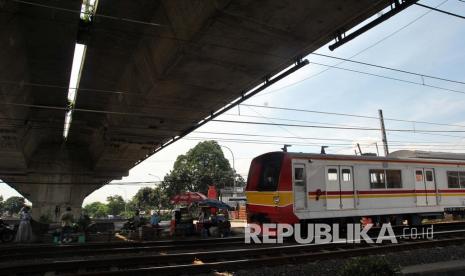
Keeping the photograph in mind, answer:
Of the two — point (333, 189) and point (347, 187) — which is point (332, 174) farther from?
point (347, 187)

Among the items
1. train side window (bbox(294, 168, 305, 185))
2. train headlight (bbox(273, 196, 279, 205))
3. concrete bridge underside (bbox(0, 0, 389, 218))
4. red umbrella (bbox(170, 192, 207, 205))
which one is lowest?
train headlight (bbox(273, 196, 279, 205))

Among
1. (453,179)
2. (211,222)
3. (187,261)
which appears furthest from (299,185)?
(453,179)

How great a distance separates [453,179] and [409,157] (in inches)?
92.5

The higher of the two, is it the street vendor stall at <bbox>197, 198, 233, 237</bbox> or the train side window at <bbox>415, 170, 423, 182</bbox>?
the train side window at <bbox>415, 170, 423, 182</bbox>

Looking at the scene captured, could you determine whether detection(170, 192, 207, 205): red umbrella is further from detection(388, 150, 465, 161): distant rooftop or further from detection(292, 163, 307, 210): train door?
detection(388, 150, 465, 161): distant rooftop

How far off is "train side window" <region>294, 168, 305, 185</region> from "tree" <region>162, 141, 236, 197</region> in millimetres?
55802

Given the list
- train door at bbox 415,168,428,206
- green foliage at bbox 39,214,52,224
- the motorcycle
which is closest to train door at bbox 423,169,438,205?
train door at bbox 415,168,428,206

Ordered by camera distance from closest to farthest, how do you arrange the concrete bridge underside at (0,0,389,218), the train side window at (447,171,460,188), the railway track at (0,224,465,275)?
the railway track at (0,224,465,275)
the concrete bridge underside at (0,0,389,218)
the train side window at (447,171,460,188)

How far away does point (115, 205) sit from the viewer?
154125mm

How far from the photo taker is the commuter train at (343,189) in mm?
13688

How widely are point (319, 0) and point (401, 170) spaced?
384 inches

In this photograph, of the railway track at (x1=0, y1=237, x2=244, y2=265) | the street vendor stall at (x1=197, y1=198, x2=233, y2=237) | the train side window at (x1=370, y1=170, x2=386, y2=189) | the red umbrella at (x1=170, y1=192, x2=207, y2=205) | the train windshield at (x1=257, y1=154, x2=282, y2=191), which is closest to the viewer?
the railway track at (x1=0, y1=237, x2=244, y2=265)

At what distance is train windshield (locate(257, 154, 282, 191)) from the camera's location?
13.9m

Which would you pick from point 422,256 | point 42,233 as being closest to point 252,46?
point 422,256
